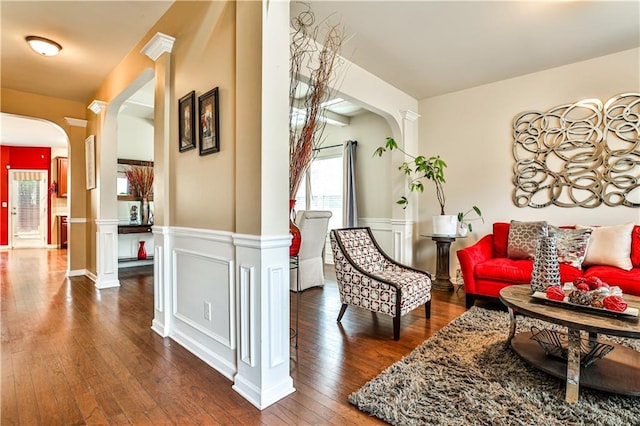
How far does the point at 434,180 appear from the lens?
4.39 metres

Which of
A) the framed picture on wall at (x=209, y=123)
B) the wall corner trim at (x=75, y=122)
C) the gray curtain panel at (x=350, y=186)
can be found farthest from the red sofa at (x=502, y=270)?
the wall corner trim at (x=75, y=122)

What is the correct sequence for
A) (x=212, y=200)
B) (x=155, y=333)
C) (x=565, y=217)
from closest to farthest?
(x=212, y=200) < (x=155, y=333) < (x=565, y=217)

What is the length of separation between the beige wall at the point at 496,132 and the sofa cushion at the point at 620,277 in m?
0.83

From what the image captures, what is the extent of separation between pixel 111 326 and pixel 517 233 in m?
4.26

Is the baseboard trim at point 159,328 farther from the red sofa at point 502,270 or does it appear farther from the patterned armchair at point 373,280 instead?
the red sofa at point 502,270

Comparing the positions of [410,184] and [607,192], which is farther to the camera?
[410,184]

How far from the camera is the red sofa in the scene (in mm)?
2766

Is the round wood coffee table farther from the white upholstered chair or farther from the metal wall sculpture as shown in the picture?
the white upholstered chair

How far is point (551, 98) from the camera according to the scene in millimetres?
3766

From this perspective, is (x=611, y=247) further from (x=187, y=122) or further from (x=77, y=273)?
(x=77, y=273)

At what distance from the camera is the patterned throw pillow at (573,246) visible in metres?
3.03

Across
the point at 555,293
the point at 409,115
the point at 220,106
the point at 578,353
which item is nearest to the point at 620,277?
the point at 555,293

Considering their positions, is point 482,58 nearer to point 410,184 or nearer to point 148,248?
point 410,184

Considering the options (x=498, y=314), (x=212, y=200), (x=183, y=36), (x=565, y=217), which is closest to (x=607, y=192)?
(x=565, y=217)
